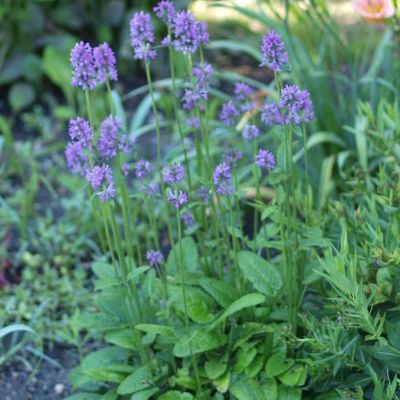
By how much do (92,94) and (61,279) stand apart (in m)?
1.49

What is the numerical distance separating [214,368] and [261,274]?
0.31 metres

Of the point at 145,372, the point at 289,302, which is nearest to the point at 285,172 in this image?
the point at 289,302

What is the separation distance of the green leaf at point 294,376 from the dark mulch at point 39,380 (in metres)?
0.83

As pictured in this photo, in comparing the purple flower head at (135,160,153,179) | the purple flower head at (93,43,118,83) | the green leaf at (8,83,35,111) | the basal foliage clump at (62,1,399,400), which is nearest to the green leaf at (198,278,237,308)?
the basal foliage clump at (62,1,399,400)

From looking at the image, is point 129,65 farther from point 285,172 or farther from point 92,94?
point 285,172

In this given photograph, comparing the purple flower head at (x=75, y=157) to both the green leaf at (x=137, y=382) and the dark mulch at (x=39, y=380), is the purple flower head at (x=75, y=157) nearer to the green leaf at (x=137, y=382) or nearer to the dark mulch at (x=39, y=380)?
the green leaf at (x=137, y=382)

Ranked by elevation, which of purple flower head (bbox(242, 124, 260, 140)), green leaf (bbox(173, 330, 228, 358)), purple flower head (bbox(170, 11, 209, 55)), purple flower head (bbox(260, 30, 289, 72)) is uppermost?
purple flower head (bbox(170, 11, 209, 55))

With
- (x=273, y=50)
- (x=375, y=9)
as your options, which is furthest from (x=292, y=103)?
(x=375, y=9)

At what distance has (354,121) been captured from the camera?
3412 millimetres

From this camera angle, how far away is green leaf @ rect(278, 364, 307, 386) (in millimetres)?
2164

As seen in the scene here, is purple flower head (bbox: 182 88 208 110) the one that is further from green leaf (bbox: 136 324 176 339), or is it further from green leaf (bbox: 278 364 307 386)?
green leaf (bbox: 278 364 307 386)

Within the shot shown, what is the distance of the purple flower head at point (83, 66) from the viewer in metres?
1.88

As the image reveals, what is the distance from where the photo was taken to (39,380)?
270 cm

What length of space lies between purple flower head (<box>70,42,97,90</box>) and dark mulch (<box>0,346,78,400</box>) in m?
1.14
